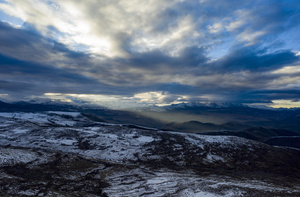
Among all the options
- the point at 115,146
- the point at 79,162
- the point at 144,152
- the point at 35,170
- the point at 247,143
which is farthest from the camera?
the point at 247,143

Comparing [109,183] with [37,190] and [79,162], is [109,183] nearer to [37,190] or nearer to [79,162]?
[37,190]

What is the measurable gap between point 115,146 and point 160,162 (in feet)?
88.0

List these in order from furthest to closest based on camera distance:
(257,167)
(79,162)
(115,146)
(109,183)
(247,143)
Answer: (247,143) < (115,146) < (257,167) < (79,162) < (109,183)

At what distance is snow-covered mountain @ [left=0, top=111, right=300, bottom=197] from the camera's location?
29328 mm

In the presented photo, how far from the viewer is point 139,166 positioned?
2083 inches

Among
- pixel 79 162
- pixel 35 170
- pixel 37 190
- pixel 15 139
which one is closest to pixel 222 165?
pixel 79 162

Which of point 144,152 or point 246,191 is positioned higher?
point 246,191

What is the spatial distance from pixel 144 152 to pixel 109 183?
35.2 metres

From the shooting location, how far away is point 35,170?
39.3 metres

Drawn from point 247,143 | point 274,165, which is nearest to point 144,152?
point 274,165

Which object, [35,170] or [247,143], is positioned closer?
[35,170]

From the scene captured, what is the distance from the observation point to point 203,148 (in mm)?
75625

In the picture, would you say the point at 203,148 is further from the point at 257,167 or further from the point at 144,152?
the point at 144,152

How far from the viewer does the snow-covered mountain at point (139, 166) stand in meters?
29.3
